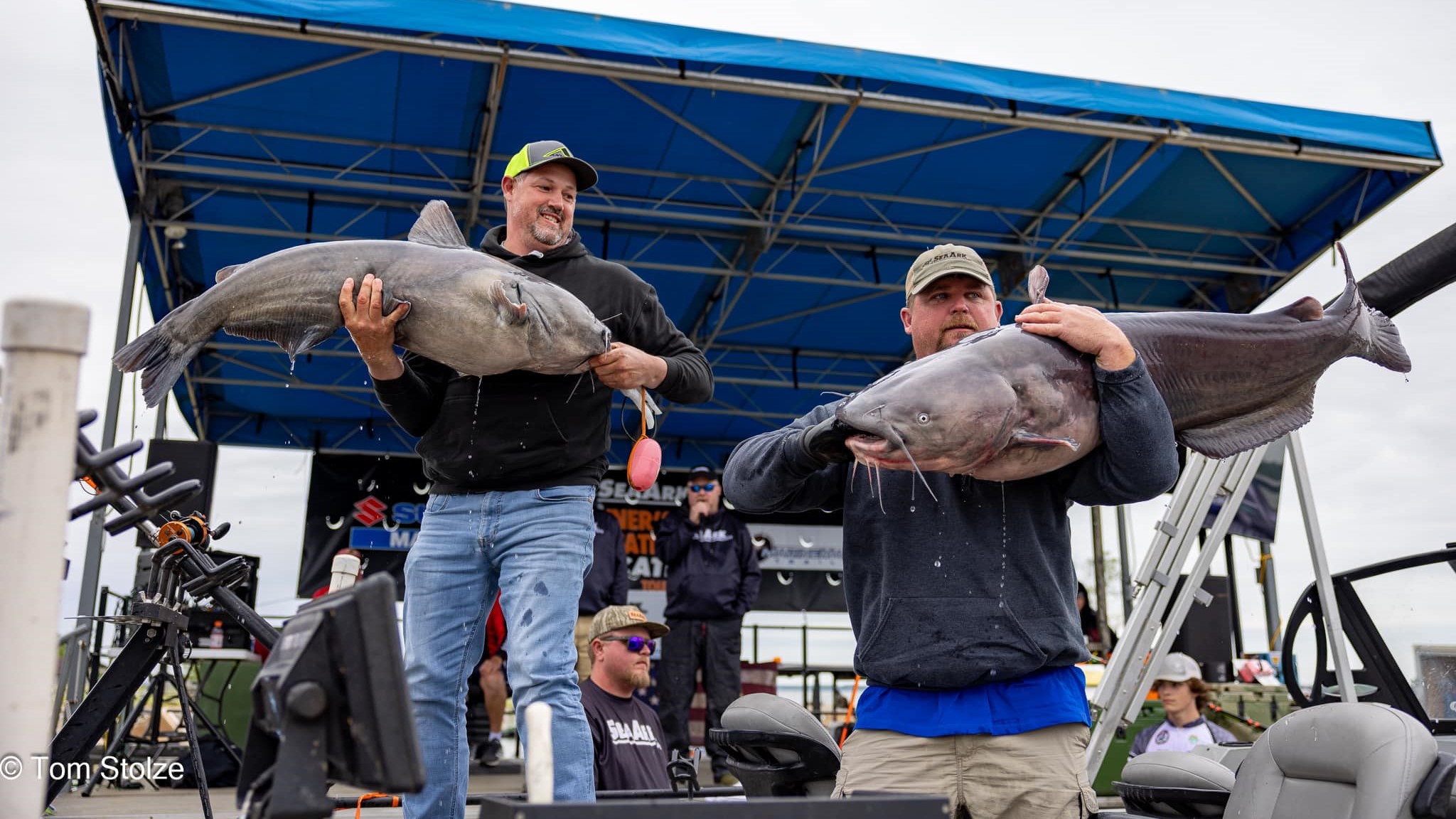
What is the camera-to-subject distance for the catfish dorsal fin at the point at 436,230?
8.84 ft

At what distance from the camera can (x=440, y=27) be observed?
7.36 m

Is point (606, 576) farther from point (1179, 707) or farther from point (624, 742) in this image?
point (1179, 707)

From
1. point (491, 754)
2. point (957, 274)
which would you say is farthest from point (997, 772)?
point (491, 754)

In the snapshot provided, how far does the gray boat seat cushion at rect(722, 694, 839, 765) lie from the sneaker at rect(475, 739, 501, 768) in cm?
616

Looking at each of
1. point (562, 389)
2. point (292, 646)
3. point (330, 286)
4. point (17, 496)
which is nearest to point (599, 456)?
point (562, 389)

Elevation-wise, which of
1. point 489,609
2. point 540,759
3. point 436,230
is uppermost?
point 436,230

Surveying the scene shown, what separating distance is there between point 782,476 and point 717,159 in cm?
766

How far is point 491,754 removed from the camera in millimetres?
8695

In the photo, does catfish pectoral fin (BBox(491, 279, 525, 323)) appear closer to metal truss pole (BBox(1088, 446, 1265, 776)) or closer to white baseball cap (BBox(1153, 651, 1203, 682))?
metal truss pole (BBox(1088, 446, 1265, 776))

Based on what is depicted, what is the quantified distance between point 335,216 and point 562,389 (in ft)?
27.2

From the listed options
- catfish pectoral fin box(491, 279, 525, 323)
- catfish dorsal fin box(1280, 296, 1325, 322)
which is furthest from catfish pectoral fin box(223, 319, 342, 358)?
catfish dorsal fin box(1280, 296, 1325, 322)

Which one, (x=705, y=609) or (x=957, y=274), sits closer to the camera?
(x=957, y=274)

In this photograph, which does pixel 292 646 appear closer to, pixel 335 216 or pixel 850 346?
pixel 335 216

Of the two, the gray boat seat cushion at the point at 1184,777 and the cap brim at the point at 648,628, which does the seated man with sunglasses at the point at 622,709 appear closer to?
the cap brim at the point at 648,628
